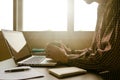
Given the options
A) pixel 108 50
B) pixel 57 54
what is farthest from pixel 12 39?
pixel 108 50

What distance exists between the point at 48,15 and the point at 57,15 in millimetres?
122

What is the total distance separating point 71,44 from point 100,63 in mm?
1264

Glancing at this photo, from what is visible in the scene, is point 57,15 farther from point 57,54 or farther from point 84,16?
point 57,54

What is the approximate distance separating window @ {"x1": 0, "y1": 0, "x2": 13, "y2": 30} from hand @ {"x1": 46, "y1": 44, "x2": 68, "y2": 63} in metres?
1.35

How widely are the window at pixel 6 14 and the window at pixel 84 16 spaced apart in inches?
34.9

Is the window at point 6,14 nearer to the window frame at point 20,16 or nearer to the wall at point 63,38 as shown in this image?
the window frame at point 20,16

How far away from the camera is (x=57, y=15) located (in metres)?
2.33

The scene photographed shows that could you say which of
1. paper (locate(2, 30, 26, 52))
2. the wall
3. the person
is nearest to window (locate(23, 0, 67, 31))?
the wall

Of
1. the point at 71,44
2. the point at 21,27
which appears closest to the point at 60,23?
the point at 71,44

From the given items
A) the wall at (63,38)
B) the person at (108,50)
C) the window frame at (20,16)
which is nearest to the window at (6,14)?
the window frame at (20,16)

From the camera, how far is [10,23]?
2359mm

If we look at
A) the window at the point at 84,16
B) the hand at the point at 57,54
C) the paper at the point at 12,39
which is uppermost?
the window at the point at 84,16

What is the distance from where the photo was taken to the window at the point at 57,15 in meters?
2.30

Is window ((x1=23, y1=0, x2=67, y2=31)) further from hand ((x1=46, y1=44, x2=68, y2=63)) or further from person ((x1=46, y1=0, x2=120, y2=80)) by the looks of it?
person ((x1=46, y1=0, x2=120, y2=80))
